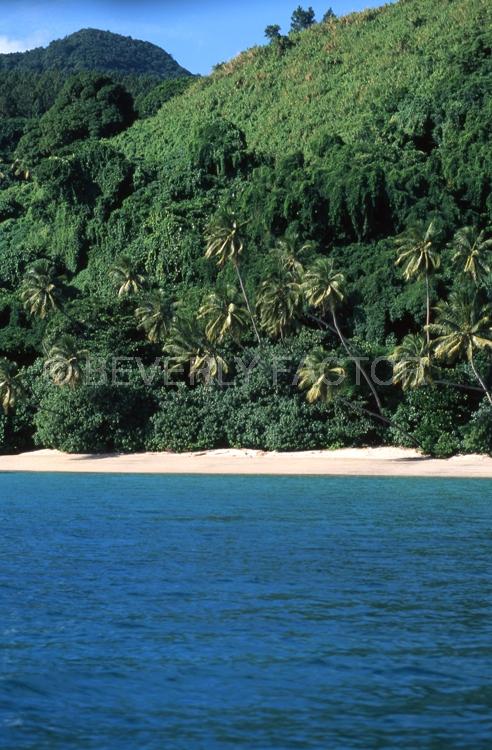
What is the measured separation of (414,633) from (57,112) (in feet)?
289

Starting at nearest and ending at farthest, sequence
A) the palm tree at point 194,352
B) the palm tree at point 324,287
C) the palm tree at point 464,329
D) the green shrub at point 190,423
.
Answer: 1. the palm tree at point 464,329
2. the palm tree at point 324,287
3. the palm tree at point 194,352
4. the green shrub at point 190,423

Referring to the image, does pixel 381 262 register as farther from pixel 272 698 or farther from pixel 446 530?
pixel 272 698

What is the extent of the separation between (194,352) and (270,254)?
1233 cm

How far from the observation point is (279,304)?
55906 millimetres

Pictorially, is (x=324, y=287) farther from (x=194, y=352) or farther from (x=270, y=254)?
(x=270, y=254)

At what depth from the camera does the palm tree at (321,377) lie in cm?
5059

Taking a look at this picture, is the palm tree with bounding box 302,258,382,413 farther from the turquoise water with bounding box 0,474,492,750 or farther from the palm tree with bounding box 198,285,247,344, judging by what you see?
the turquoise water with bounding box 0,474,492,750

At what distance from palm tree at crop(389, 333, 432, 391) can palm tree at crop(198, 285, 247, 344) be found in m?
8.79

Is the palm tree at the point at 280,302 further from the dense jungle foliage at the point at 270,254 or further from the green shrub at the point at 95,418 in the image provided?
the green shrub at the point at 95,418

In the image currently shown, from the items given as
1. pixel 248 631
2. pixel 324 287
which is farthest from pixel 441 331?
pixel 248 631

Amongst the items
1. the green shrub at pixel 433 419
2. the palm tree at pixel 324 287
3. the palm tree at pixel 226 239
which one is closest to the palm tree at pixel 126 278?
the palm tree at pixel 226 239

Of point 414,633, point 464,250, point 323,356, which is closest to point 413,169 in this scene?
point 464,250

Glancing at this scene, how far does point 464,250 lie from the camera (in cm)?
5412

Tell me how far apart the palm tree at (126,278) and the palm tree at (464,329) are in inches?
846
